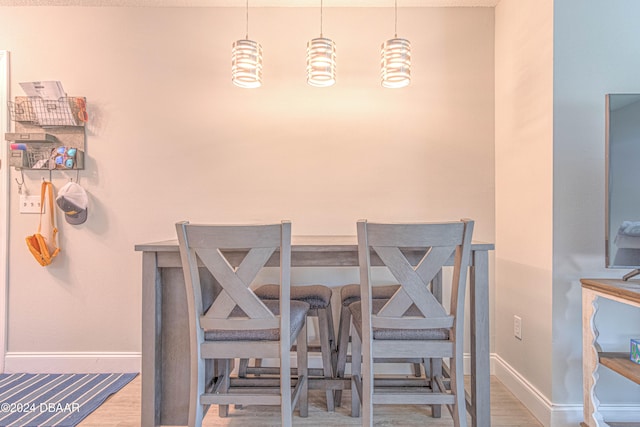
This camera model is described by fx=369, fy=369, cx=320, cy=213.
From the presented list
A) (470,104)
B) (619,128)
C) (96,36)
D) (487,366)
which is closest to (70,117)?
(96,36)

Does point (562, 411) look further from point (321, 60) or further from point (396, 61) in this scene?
point (321, 60)

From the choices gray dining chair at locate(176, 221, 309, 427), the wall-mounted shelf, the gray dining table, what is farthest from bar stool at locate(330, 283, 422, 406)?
the wall-mounted shelf

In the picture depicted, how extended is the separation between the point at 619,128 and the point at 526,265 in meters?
0.82

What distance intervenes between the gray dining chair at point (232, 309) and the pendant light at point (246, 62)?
986mm

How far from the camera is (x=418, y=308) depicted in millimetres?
1468

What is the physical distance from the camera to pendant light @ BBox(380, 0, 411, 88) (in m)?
1.98

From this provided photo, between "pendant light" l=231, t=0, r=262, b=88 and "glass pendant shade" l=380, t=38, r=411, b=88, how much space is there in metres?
0.69

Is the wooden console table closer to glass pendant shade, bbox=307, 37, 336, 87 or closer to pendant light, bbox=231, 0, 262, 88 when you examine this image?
glass pendant shade, bbox=307, 37, 336, 87

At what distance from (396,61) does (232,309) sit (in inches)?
59.3

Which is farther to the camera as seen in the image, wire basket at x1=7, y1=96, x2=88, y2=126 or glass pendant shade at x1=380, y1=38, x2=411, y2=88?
wire basket at x1=7, y1=96, x2=88, y2=126

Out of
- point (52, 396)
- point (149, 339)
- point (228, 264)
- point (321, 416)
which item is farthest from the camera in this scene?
point (52, 396)

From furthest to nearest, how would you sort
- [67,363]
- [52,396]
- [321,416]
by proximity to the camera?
[67,363]
[52,396]
[321,416]

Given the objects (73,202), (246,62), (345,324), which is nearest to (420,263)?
(345,324)

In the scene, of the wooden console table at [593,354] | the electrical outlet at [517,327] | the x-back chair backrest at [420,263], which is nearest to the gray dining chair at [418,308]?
the x-back chair backrest at [420,263]
